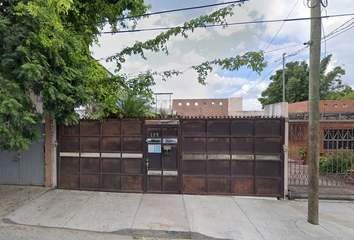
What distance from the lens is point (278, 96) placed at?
2606 cm

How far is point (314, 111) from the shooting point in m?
3.61

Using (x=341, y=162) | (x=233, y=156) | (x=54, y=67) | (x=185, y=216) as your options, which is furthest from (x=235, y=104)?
(x=54, y=67)

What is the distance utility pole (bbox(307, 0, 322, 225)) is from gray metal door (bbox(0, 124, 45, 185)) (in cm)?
768

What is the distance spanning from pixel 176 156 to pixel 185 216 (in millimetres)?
1709

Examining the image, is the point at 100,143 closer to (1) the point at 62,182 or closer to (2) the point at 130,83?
(1) the point at 62,182

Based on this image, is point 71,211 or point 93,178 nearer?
point 71,211

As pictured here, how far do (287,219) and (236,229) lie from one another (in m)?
1.42

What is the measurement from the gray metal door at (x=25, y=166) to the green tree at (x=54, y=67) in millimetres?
1194

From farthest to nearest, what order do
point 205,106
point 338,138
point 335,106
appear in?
point 205,106
point 335,106
point 338,138

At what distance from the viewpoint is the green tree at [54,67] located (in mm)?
3387

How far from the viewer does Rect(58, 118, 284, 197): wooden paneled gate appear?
16.2 ft

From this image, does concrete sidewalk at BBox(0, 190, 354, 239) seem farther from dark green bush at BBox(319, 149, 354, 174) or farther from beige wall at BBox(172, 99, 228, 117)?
beige wall at BBox(172, 99, 228, 117)

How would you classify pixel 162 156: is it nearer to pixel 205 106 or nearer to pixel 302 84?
pixel 302 84

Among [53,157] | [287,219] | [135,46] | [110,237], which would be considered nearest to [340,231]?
[287,219]
